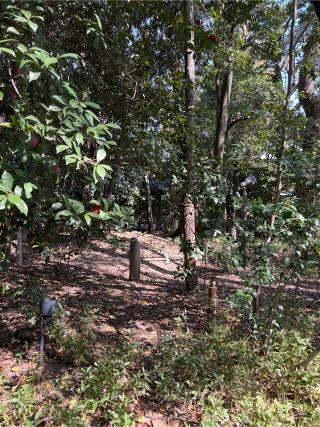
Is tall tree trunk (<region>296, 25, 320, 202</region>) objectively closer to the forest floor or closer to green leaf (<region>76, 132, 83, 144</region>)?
the forest floor

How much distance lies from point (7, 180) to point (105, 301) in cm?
346

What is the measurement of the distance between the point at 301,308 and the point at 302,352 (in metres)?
1.94

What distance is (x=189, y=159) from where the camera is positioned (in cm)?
414

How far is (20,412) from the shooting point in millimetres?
2561

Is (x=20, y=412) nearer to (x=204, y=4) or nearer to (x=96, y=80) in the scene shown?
(x=96, y=80)

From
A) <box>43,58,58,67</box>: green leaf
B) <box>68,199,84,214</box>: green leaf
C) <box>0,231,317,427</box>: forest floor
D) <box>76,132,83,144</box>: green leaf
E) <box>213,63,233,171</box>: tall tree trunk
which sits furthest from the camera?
<box>213,63,233,171</box>: tall tree trunk

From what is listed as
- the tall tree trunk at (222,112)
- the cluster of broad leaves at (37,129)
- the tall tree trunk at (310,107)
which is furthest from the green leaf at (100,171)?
the tall tree trunk at (222,112)

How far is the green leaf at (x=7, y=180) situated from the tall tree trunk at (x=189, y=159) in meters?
2.25

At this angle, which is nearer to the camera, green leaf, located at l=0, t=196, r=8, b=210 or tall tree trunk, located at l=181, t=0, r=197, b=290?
green leaf, located at l=0, t=196, r=8, b=210

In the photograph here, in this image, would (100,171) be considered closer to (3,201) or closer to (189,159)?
(3,201)

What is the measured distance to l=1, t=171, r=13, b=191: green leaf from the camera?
63.8 inches

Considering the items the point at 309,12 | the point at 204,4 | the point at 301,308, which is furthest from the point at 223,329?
the point at 309,12

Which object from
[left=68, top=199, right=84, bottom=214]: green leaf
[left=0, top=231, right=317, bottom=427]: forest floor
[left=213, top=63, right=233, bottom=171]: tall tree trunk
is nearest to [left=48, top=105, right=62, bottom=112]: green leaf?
[left=68, top=199, right=84, bottom=214]: green leaf

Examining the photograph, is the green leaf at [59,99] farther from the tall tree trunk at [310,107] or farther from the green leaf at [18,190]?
the tall tree trunk at [310,107]
